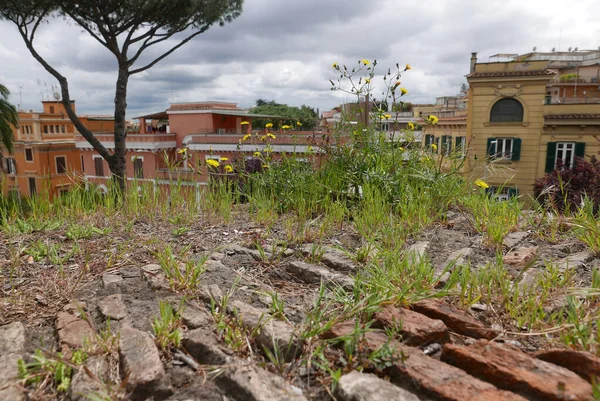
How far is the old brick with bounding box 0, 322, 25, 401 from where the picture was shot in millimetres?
1003

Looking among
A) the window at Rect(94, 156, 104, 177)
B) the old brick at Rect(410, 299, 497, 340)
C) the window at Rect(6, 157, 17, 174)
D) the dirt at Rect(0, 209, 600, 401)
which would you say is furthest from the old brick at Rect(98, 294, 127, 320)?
the window at Rect(6, 157, 17, 174)

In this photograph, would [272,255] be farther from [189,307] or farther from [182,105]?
[182,105]

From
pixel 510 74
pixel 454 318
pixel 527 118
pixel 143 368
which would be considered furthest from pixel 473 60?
pixel 143 368

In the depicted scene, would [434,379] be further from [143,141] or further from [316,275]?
[143,141]

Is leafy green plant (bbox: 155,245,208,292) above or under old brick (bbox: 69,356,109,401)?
above

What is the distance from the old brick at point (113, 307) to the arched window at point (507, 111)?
1657 centimetres

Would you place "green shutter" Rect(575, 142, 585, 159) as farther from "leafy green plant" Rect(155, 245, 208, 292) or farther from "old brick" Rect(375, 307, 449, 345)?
"leafy green plant" Rect(155, 245, 208, 292)

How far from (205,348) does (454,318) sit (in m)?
0.75

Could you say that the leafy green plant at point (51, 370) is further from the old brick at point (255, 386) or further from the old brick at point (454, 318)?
the old brick at point (454, 318)

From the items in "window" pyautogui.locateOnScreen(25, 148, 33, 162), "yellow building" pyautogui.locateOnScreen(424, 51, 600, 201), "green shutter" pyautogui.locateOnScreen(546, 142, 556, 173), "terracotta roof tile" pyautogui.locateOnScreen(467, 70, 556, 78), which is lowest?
"window" pyautogui.locateOnScreen(25, 148, 33, 162)

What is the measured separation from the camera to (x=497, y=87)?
15.3m

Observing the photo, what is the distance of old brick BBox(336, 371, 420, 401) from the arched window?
54.6 ft

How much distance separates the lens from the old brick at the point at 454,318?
1.22 m

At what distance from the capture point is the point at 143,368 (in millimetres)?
1066
